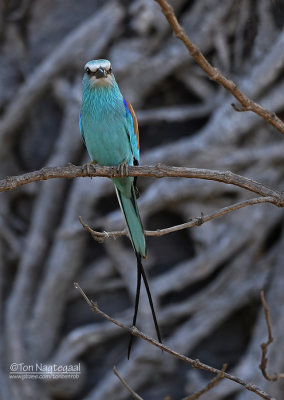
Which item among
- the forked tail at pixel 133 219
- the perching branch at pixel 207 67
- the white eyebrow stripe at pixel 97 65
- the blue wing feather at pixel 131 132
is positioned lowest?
the perching branch at pixel 207 67

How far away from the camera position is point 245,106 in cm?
127

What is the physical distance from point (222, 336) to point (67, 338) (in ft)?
2.57

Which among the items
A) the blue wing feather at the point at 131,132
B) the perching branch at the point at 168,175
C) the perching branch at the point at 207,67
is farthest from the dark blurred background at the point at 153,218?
the perching branch at the point at 207,67

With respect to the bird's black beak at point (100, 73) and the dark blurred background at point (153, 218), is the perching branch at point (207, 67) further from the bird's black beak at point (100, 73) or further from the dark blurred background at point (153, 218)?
the dark blurred background at point (153, 218)

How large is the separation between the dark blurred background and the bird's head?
0.75 metres

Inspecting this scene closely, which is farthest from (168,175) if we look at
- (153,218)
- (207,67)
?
(153,218)

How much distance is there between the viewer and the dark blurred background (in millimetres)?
2928

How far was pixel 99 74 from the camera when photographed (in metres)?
2.26

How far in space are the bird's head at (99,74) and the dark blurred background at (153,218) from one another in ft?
2.46

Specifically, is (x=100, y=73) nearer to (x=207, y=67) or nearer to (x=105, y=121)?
(x=105, y=121)

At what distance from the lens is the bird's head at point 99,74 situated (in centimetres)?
226

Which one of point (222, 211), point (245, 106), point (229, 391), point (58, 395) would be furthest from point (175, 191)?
point (245, 106)

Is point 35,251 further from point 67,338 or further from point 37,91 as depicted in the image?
point 37,91

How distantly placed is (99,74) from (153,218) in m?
1.01
